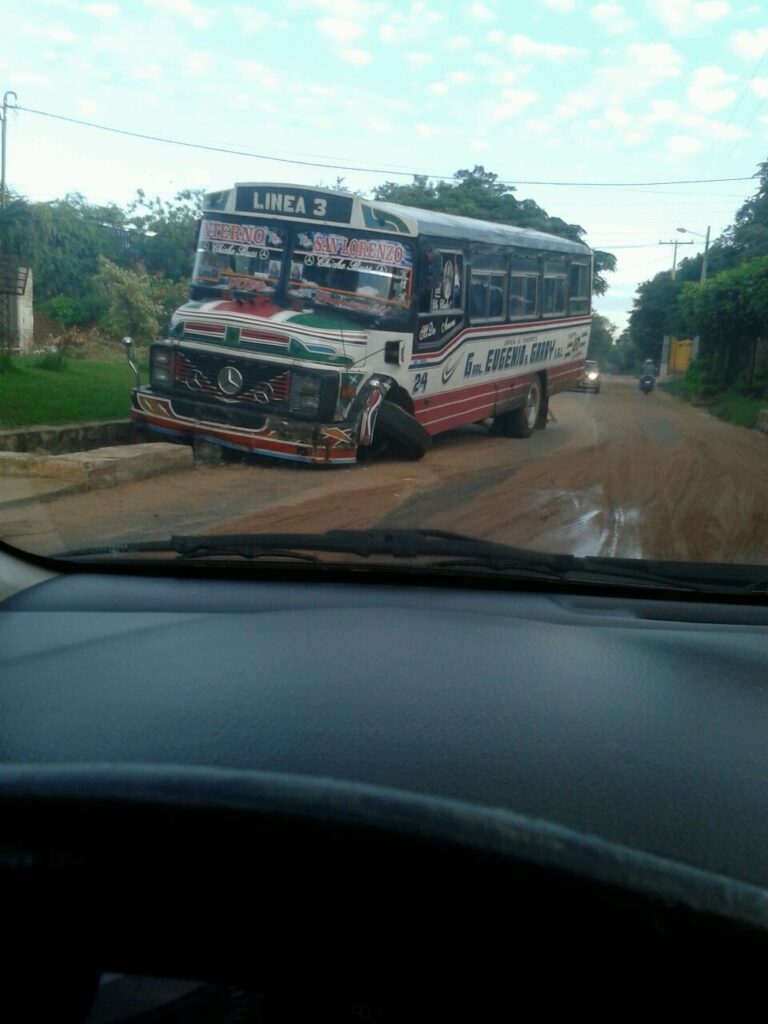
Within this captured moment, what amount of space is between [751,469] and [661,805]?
17.5ft

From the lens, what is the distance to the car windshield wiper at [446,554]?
11.1ft

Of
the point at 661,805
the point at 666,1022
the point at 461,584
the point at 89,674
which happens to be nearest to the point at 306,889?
the point at 666,1022

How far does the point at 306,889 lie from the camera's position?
52.6 inches

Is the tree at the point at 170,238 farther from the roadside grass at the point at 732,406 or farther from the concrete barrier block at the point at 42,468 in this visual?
the roadside grass at the point at 732,406

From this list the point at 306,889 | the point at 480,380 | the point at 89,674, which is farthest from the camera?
the point at 480,380

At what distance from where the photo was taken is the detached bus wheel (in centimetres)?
830

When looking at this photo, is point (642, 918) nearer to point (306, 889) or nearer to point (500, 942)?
point (500, 942)

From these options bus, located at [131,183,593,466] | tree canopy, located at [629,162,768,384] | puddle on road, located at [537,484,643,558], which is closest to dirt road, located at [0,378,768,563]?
puddle on road, located at [537,484,643,558]

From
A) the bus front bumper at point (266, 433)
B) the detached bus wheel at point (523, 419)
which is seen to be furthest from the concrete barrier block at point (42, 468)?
the detached bus wheel at point (523, 419)

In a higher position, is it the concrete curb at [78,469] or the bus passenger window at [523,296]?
the bus passenger window at [523,296]

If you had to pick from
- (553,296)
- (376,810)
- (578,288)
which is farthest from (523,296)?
(376,810)

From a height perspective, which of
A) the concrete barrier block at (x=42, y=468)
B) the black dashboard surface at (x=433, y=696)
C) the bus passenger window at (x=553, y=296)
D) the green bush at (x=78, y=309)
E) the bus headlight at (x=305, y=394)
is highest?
the bus passenger window at (x=553, y=296)

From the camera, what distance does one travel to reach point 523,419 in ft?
28.3

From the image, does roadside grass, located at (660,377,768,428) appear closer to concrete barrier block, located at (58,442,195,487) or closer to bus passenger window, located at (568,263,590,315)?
bus passenger window, located at (568,263,590,315)
